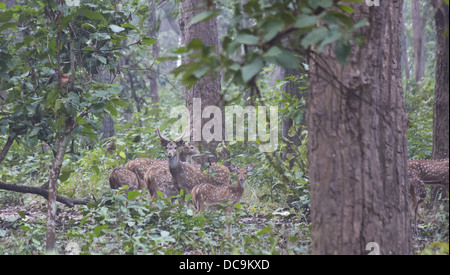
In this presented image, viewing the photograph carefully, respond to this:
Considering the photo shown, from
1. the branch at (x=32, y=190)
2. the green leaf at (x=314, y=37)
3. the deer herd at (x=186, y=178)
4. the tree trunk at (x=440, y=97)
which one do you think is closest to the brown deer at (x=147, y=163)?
the deer herd at (x=186, y=178)

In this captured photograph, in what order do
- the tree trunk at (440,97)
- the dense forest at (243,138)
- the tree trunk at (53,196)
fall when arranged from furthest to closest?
the tree trunk at (53,196), the tree trunk at (440,97), the dense forest at (243,138)

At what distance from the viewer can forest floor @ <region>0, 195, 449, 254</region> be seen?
454 cm

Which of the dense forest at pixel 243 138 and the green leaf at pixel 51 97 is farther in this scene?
the green leaf at pixel 51 97

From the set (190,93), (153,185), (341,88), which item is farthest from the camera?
(190,93)

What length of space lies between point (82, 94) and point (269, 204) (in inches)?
132

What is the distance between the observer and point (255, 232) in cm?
612

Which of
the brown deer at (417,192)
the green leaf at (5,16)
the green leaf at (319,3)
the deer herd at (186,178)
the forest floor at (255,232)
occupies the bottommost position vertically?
the forest floor at (255,232)

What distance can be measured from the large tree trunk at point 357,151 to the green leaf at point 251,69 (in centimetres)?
77

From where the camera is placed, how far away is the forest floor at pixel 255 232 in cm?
454

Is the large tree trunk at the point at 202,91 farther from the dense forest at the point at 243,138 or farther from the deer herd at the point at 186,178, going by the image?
the deer herd at the point at 186,178
